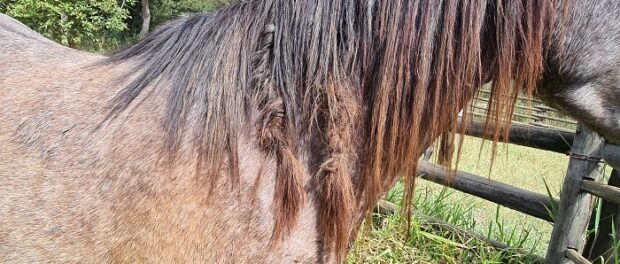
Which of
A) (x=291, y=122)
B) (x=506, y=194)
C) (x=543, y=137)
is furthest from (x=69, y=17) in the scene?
(x=291, y=122)

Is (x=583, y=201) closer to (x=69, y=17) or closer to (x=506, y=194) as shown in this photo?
(x=506, y=194)

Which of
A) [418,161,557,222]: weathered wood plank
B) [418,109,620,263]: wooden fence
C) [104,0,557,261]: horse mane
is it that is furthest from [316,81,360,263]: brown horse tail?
[418,161,557,222]: weathered wood plank

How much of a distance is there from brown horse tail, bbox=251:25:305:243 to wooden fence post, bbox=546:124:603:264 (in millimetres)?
1827

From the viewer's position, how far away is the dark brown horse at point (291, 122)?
1058 millimetres

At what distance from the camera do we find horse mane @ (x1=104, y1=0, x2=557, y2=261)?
→ 42.0 inches

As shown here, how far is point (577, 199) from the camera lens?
2.41 m

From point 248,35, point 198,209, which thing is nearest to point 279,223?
point 198,209

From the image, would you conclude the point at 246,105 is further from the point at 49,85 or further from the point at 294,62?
the point at 49,85

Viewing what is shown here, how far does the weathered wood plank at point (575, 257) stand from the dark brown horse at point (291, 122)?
4.83 ft

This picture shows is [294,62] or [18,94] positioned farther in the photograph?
[18,94]

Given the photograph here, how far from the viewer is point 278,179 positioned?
1110 millimetres

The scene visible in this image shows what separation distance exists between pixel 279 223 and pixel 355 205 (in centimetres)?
22

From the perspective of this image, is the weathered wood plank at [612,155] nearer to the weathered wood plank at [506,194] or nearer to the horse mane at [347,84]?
the weathered wood plank at [506,194]

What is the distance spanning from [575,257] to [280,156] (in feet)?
6.41
